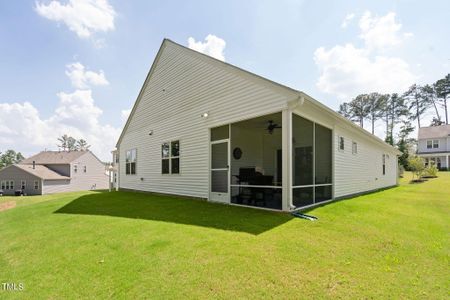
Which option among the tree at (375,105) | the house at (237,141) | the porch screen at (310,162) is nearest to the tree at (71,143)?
the house at (237,141)

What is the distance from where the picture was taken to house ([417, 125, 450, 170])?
31.0m

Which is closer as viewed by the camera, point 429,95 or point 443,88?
point 443,88

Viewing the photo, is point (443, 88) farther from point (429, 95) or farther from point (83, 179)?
point (83, 179)

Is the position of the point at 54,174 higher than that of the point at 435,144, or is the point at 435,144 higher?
the point at 435,144

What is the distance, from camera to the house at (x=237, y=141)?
6.83m

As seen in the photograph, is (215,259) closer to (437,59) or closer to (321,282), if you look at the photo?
(321,282)

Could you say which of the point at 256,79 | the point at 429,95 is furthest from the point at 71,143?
the point at 429,95

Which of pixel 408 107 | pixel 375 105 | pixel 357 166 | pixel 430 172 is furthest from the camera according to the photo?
pixel 375 105

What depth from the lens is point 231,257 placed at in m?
3.41

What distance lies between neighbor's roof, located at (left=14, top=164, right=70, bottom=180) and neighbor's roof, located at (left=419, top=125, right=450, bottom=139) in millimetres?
52322

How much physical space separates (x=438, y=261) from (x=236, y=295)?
10.2ft

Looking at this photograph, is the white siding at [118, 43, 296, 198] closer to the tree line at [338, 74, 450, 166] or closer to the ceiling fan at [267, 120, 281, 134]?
the ceiling fan at [267, 120, 281, 134]

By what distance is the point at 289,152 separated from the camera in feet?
19.9

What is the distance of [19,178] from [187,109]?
120ft
